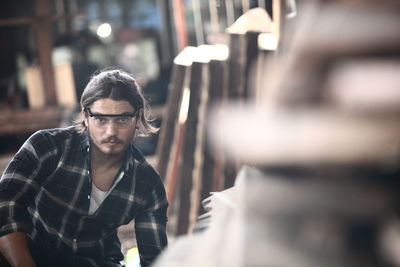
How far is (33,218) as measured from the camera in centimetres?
234

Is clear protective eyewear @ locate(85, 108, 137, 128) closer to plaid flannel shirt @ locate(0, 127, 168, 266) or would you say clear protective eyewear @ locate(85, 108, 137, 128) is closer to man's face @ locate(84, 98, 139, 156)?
man's face @ locate(84, 98, 139, 156)

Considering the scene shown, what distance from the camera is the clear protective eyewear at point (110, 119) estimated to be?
2.12m

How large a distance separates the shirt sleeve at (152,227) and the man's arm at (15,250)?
42 centimetres

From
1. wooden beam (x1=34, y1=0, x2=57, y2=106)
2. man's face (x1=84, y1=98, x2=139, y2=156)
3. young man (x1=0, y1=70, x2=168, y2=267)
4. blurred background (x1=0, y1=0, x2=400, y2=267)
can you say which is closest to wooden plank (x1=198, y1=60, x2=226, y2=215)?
young man (x1=0, y1=70, x2=168, y2=267)

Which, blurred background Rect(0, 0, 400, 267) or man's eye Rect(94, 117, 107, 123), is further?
man's eye Rect(94, 117, 107, 123)

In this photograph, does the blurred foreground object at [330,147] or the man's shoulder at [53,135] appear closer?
the blurred foreground object at [330,147]

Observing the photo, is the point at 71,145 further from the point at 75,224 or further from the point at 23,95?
the point at 23,95

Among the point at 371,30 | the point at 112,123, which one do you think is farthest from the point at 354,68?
the point at 112,123

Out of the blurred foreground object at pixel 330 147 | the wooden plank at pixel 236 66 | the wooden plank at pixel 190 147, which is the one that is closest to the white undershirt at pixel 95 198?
the wooden plank at pixel 236 66

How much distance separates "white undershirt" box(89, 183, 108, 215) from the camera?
7.40 feet

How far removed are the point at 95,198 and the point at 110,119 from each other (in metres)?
0.36

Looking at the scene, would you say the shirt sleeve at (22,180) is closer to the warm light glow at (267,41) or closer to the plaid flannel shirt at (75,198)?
the plaid flannel shirt at (75,198)

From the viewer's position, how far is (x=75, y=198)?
7.31 feet

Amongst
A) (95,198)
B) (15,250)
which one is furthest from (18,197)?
(95,198)
